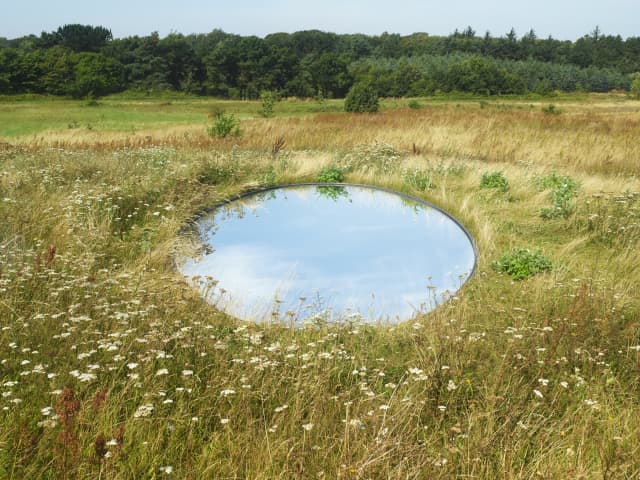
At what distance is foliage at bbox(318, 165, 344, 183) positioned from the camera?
9938 millimetres

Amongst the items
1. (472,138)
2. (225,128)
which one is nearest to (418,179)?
(472,138)

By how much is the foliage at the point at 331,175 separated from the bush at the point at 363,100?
1437 cm

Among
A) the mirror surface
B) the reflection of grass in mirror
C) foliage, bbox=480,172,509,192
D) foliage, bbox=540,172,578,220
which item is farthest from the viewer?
foliage, bbox=480,172,509,192

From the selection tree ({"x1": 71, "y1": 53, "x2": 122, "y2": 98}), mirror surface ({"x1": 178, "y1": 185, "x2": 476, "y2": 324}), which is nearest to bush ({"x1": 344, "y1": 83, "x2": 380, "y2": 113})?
mirror surface ({"x1": 178, "y1": 185, "x2": 476, "y2": 324})

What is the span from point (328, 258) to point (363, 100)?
19560mm

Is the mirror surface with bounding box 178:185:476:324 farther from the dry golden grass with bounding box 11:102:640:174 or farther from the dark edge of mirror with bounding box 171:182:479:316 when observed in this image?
the dry golden grass with bounding box 11:102:640:174

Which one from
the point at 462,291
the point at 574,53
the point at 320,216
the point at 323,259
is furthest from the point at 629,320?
the point at 574,53

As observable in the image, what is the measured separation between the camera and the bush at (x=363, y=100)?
23.9 meters

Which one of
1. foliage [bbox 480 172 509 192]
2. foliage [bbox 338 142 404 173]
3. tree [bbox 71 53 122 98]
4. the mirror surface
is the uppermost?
tree [bbox 71 53 122 98]

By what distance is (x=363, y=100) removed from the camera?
2397 cm

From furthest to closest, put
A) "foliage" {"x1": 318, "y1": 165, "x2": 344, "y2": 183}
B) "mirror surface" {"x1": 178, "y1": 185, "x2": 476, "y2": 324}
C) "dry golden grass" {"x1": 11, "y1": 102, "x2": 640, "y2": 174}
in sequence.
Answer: "dry golden grass" {"x1": 11, "y1": 102, "x2": 640, "y2": 174} < "foliage" {"x1": 318, "y1": 165, "x2": 344, "y2": 183} < "mirror surface" {"x1": 178, "y1": 185, "x2": 476, "y2": 324}

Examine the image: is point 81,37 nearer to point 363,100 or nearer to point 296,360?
point 363,100

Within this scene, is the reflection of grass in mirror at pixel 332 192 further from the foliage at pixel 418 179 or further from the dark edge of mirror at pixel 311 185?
the foliage at pixel 418 179

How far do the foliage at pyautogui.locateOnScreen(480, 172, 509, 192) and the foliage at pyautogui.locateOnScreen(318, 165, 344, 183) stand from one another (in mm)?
2683
